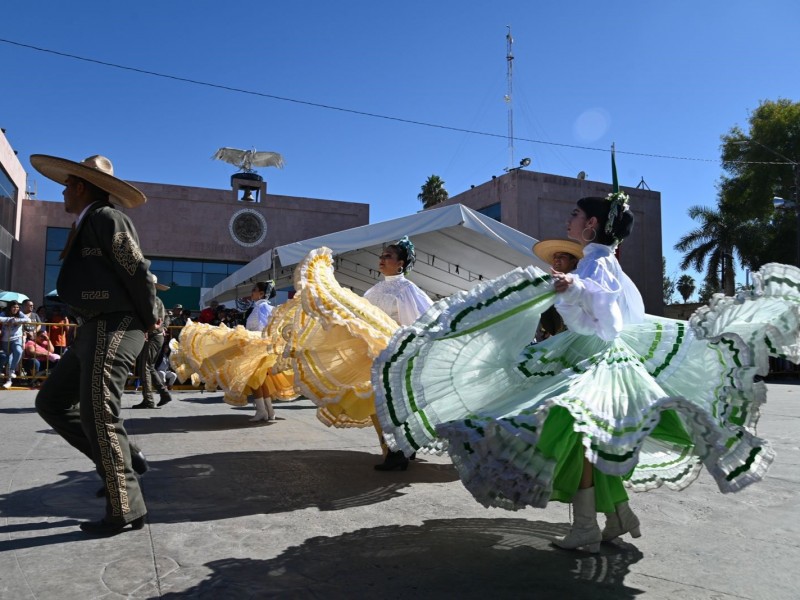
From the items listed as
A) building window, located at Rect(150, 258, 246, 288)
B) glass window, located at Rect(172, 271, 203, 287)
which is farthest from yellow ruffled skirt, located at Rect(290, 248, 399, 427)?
glass window, located at Rect(172, 271, 203, 287)

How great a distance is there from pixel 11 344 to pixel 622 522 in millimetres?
11975

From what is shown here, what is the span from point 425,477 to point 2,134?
891 inches

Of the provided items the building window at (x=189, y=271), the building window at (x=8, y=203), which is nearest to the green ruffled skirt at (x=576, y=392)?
the building window at (x=8, y=203)

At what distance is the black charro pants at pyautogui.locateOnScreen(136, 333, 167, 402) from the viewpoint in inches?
349

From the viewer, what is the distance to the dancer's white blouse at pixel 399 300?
5.10m

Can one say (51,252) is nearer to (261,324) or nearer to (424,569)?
(261,324)

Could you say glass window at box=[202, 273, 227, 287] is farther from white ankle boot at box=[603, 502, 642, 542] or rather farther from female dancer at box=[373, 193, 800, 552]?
white ankle boot at box=[603, 502, 642, 542]

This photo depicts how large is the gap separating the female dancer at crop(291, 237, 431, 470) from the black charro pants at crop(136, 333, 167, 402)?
16.3 ft

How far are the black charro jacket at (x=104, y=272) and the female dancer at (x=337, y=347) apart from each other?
1351mm

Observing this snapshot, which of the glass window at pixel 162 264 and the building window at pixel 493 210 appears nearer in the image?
the building window at pixel 493 210

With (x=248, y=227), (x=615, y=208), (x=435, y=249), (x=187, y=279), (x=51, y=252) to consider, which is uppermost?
(x=248, y=227)

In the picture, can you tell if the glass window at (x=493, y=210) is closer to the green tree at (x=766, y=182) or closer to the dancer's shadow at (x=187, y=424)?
the green tree at (x=766, y=182)

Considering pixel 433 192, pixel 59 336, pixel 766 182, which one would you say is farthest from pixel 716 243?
pixel 59 336

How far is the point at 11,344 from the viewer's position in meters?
11.8
